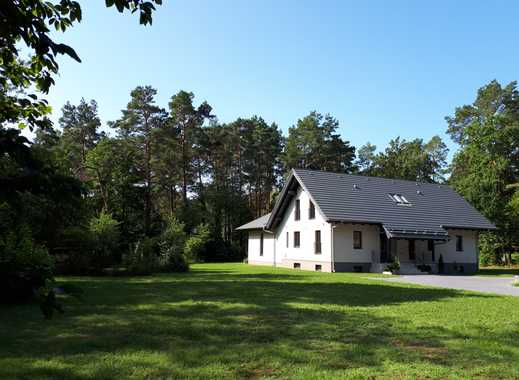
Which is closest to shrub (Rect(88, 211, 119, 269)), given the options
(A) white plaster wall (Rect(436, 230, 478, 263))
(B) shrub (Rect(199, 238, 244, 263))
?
(A) white plaster wall (Rect(436, 230, 478, 263))

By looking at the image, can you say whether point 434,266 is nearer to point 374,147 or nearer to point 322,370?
point 322,370

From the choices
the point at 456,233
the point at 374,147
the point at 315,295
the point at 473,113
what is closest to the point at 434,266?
the point at 456,233

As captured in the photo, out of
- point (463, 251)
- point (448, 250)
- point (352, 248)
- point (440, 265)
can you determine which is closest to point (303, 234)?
point (352, 248)

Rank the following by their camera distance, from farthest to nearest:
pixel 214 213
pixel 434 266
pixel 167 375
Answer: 1. pixel 214 213
2. pixel 434 266
3. pixel 167 375

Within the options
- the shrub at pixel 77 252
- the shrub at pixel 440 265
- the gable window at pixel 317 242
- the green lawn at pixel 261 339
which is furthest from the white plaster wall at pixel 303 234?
the green lawn at pixel 261 339

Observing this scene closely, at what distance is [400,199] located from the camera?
3153 centimetres

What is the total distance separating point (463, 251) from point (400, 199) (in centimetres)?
575

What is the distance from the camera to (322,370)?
5344 millimetres

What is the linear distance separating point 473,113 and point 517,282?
42276 mm

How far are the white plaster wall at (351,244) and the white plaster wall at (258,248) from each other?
8240 millimetres

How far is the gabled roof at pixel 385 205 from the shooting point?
27.6 meters

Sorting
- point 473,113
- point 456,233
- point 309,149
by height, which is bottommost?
point 456,233

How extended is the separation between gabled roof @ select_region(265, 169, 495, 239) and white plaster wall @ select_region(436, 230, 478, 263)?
836 mm

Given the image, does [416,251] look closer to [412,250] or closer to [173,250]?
[412,250]
